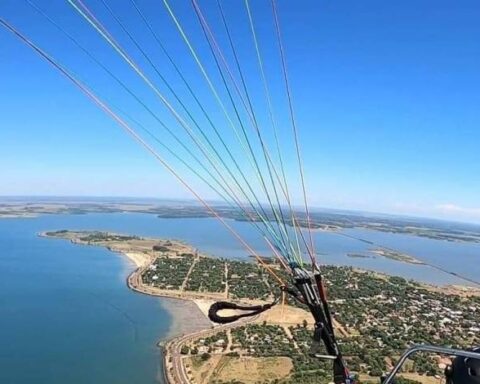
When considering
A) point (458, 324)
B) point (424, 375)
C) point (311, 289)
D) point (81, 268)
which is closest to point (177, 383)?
point (424, 375)

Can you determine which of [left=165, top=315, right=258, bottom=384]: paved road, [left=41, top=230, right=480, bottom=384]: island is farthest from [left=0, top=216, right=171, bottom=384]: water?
[left=41, top=230, right=480, bottom=384]: island

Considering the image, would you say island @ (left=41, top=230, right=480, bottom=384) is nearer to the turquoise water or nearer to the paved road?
the paved road

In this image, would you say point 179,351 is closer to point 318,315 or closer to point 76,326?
point 76,326

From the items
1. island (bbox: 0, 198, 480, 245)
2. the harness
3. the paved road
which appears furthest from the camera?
island (bbox: 0, 198, 480, 245)

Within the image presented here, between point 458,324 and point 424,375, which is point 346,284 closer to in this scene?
point 458,324

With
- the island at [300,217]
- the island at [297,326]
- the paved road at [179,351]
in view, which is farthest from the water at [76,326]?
the island at [300,217]

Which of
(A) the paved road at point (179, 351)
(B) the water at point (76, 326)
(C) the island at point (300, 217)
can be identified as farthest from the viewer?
(C) the island at point (300, 217)

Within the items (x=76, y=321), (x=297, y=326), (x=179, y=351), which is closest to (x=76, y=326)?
(x=76, y=321)

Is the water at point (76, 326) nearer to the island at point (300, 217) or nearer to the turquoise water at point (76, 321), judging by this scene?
the turquoise water at point (76, 321)
